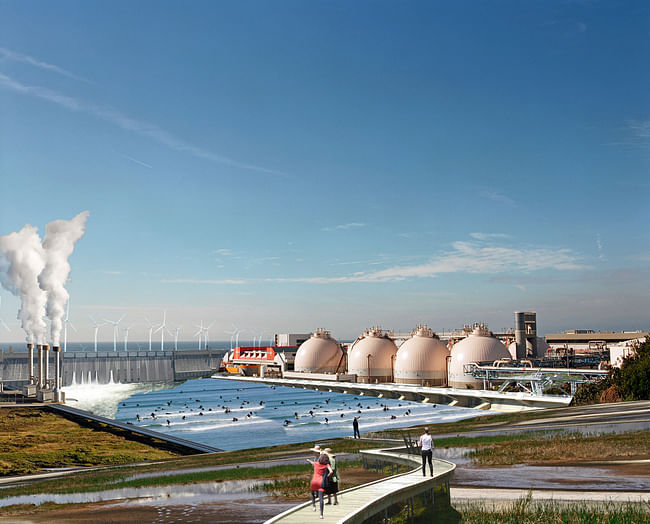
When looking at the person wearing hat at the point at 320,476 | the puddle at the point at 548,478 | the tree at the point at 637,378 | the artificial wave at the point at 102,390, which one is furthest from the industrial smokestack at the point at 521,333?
the person wearing hat at the point at 320,476

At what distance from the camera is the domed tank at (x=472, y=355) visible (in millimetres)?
94688

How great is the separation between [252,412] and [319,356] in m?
37.5

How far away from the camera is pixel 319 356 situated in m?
128

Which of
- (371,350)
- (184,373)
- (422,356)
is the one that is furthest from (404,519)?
(184,373)

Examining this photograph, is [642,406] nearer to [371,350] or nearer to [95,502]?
[95,502]

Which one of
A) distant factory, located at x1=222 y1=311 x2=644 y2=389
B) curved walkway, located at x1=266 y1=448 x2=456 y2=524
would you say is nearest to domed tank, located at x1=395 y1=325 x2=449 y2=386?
distant factory, located at x1=222 y1=311 x2=644 y2=389

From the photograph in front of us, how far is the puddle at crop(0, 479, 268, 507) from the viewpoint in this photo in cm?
2303

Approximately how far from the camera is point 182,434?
73.7m

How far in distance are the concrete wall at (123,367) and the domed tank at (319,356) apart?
41.5 metres

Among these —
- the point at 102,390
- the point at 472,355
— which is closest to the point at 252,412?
the point at 472,355

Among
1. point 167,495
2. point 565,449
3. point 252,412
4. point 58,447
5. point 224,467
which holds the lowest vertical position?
point 252,412

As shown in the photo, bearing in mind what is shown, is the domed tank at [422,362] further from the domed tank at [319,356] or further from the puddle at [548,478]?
the puddle at [548,478]

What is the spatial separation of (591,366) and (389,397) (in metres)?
33.1

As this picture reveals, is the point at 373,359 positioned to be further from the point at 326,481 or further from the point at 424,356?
the point at 326,481
